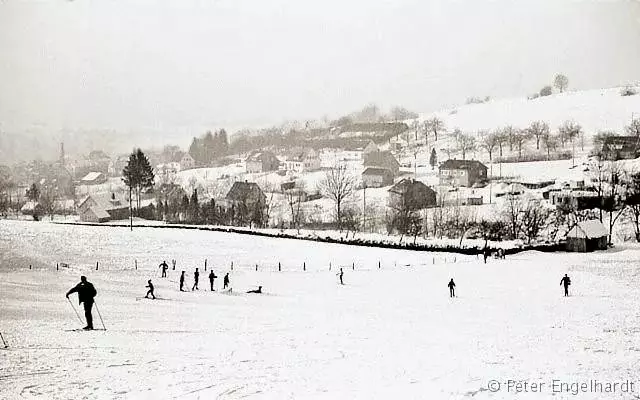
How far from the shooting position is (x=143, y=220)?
8.58 meters

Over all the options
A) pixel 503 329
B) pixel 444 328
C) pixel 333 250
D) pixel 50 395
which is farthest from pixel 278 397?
pixel 333 250

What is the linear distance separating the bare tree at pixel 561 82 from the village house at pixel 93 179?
7395 millimetres

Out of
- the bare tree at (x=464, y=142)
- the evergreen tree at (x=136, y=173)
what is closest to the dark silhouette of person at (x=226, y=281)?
the evergreen tree at (x=136, y=173)

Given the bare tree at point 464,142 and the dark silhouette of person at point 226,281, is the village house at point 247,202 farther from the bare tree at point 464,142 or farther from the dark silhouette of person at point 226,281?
the bare tree at point 464,142

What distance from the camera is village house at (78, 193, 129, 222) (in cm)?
788

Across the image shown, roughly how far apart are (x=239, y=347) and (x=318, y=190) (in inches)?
624

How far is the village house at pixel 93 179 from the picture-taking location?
7.61 metres

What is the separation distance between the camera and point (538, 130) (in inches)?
781

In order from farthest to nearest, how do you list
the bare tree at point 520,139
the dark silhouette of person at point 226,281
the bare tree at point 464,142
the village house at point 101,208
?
the bare tree at point 464,142
the bare tree at point 520,139
the dark silhouette of person at point 226,281
the village house at point 101,208

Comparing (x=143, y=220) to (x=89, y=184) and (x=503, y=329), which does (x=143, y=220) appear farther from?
(x=503, y=329)

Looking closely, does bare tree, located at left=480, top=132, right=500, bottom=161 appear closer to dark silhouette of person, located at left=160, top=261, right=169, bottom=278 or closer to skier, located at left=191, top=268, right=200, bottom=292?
skier, located at left=191, top=268, right=200, bottom=292

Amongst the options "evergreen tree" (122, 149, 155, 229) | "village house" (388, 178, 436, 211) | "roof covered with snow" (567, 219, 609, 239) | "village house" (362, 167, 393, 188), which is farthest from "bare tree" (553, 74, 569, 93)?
"village house" (362, 167, 393, 188)

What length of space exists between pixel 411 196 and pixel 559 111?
6417 mm

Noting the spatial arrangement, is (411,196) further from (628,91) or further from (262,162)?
(628,91)
